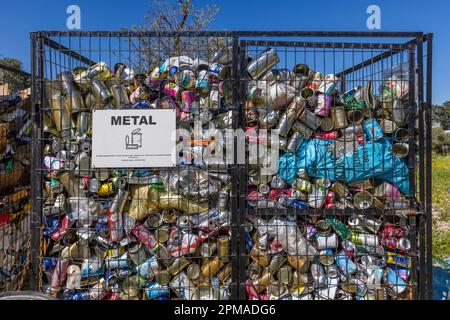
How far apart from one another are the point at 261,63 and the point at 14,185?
255 cm

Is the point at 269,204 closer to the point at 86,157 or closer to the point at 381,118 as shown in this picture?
the point at 381,118

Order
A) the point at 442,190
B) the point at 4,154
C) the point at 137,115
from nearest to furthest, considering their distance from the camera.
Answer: the point at 137,115 < the point at 4,154 < the point at 442,190

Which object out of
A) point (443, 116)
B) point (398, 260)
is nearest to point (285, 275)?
point (398, 260)

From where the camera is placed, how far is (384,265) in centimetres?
322

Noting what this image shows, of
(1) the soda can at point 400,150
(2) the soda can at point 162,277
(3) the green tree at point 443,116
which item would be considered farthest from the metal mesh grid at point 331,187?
(3) the green tree at point 443,116

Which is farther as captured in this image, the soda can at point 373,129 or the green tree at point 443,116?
the green tree at point 443,116

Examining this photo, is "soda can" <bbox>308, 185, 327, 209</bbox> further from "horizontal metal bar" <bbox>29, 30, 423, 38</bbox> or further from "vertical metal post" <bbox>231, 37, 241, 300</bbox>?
"horizontal metal bar" <bbox>29, 30, 423, 38</bbox>

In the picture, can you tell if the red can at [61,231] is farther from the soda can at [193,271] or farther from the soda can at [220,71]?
the soda can at [220,71]

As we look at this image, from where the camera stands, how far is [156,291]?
123 inches

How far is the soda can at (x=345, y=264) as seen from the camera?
10.4ft

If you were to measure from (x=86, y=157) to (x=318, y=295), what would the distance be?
7.26 ft

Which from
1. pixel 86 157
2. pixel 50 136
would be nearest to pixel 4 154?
pixel 50 136

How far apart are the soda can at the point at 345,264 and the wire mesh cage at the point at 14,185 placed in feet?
9.17

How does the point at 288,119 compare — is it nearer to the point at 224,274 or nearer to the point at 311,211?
the point at 311,211
